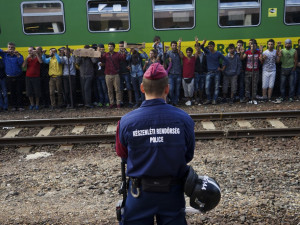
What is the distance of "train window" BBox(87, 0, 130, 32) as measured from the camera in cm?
1137

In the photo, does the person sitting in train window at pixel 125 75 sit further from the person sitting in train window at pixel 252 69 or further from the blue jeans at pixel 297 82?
the blue jeans at pixel 297 82

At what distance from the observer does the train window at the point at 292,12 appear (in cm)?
1155

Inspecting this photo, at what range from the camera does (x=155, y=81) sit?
114 inches

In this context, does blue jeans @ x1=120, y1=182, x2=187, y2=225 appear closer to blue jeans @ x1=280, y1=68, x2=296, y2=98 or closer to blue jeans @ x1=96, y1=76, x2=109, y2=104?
blue jeans @ x1=96, y1=76, x2=109, y2=104

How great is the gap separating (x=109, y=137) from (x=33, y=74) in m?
4.51

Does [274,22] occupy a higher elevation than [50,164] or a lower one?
higher

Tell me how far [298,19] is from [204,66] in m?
3.28

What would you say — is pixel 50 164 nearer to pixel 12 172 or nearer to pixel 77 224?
pixel 12 172

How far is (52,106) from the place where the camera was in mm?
11852

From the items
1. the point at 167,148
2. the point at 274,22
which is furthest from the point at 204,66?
the point at 167,148

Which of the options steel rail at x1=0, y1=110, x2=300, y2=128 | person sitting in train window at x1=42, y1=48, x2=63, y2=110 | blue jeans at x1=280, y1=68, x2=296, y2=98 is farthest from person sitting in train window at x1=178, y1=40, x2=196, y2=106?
person sitting in train window at x1=42, y1=48, x2=63, y2=110

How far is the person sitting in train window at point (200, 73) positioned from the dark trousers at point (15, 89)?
553 cm

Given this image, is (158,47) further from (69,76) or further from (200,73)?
(69,76)

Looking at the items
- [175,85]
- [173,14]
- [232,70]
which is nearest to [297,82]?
[232,70]
